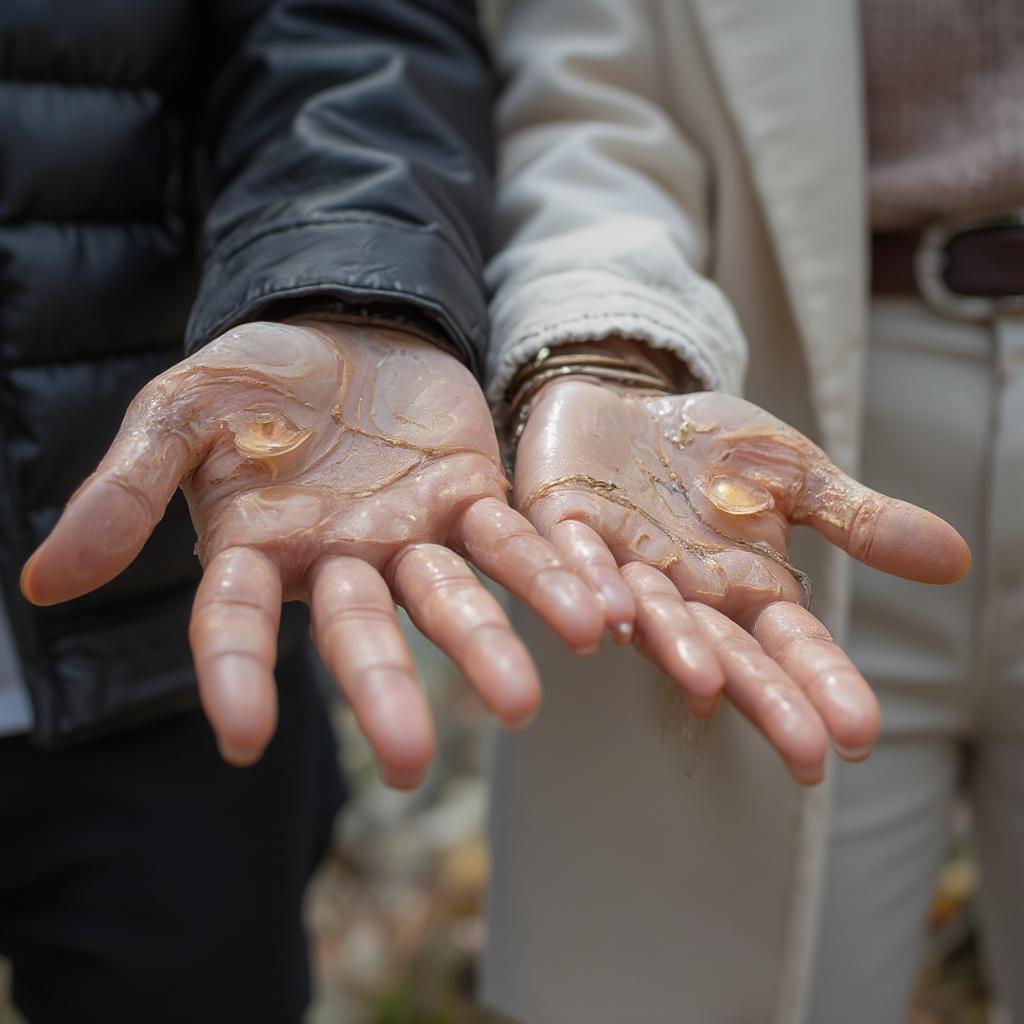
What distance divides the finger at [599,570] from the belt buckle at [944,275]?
47 centimetres

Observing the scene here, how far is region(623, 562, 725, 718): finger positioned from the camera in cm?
51

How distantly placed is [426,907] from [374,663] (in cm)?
162

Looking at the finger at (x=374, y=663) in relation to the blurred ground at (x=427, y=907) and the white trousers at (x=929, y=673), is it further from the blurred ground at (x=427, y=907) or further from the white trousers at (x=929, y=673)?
the blurred ground at (x=427, y=907)

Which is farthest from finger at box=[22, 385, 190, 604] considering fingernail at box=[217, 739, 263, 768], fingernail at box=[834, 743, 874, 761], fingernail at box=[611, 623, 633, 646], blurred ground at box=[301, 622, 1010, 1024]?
blurred ground at box=[301, 622, 1010, 1024]

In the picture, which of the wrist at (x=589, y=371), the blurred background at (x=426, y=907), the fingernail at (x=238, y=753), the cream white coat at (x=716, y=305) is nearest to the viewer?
the fingernail at (x=238, y=753)

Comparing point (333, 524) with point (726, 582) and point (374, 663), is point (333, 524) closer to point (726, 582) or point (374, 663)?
point (374, 663)

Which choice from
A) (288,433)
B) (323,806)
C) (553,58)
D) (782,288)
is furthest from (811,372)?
(323,806)

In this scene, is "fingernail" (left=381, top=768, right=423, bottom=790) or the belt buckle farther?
the belt buckle

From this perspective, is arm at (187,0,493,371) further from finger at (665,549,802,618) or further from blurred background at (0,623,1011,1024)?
blurred background at (0,623,1011,1024)

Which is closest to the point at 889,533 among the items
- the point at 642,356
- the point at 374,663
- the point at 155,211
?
the point at 642,356

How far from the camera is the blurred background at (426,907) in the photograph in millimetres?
1731

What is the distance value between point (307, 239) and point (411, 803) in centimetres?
170

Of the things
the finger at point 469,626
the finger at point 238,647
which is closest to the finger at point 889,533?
the finger at point 469,626

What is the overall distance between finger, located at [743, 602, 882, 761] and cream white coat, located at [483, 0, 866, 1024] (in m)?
0.21
